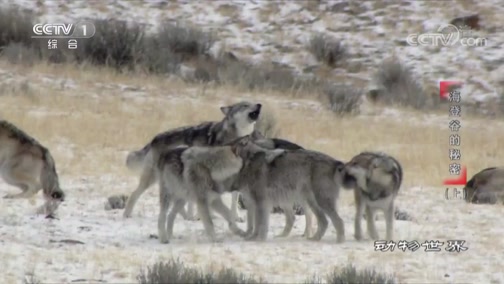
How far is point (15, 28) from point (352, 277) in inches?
905

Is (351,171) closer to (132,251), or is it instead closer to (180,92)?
(132,251)

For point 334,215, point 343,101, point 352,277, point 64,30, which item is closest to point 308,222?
point 334,215

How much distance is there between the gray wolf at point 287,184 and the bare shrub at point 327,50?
840 inches

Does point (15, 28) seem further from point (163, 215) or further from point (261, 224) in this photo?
point (261, 224)

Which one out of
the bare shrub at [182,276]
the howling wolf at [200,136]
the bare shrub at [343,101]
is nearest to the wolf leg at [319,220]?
the howling wolf at [200,136]

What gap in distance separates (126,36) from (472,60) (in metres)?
9.40

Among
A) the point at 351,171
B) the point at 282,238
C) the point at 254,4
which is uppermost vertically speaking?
the point at 254,4

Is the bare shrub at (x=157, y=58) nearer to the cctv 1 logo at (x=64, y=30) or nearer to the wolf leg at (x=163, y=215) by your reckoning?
the cctv 1 logo at (x=64, y=30)

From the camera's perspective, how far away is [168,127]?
2167 cm

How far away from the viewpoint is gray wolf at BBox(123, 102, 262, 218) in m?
12.7

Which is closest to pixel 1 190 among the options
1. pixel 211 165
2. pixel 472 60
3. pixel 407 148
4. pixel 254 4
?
pixel 211 165

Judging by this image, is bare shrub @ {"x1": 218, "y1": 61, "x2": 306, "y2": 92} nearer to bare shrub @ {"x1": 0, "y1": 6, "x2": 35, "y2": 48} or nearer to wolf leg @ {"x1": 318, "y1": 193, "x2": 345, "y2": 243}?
bare shrub @ {"x1": 0, "y1": 6, "x2": 35, "y2": 48}

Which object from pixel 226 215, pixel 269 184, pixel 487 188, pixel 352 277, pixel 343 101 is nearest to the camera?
pixel 352 277

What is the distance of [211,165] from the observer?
36.4ft
